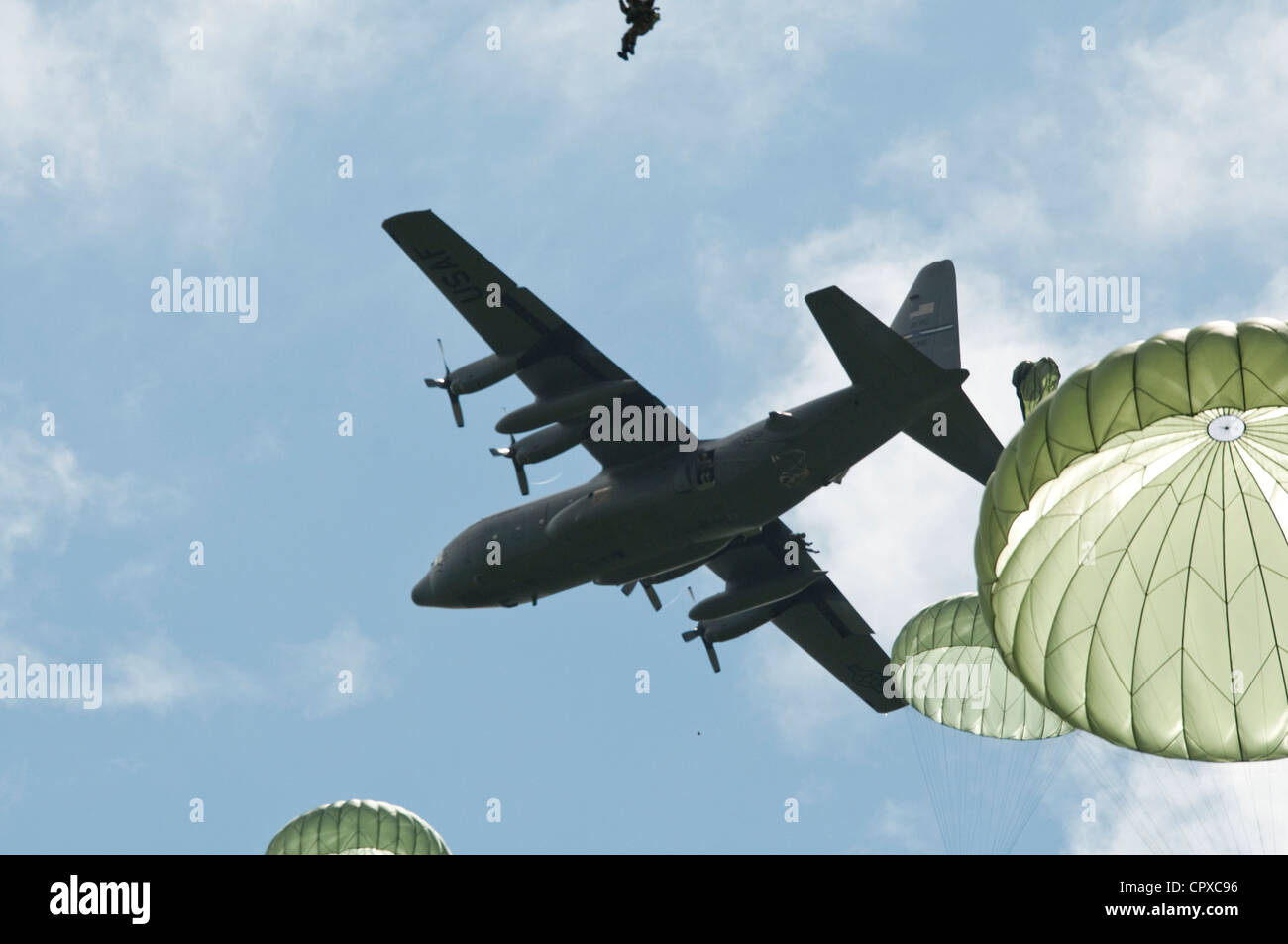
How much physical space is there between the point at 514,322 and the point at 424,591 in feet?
27.9

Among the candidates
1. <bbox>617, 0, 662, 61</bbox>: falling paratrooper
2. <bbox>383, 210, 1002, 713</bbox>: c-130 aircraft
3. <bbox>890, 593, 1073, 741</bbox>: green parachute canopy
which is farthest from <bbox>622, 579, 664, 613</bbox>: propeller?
<bbox>617, 0, 662, 61</bbox>: falling paratrooper

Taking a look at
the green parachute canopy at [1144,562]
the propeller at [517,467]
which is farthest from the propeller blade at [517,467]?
the green parachute canopy at [1144,562]

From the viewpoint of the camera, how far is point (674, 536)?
143ft

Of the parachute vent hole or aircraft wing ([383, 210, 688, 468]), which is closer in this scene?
the parachute vent hole

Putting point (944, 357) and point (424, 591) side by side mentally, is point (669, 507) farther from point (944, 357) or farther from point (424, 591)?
point (424, 591)

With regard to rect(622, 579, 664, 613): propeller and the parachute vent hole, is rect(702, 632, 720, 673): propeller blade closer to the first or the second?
rect(622, 579, 664, 613): propeller

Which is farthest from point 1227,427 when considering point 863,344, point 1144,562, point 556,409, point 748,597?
point 748,597

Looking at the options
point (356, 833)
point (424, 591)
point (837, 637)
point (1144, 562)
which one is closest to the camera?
point (1144, 562)

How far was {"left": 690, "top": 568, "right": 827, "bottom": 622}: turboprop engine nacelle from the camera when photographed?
160 feet

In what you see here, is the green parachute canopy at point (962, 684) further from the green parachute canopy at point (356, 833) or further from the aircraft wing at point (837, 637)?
the green parachute canopy at point (356, 833)

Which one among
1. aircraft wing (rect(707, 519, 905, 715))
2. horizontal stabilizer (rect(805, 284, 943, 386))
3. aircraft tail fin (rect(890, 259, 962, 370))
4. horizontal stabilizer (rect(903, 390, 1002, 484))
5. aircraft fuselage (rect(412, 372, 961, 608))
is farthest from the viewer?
aircraft wing (rect(707, 519, 905, 715))

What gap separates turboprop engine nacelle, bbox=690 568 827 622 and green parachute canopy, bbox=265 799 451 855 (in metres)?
9.97

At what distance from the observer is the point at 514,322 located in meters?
43.4
